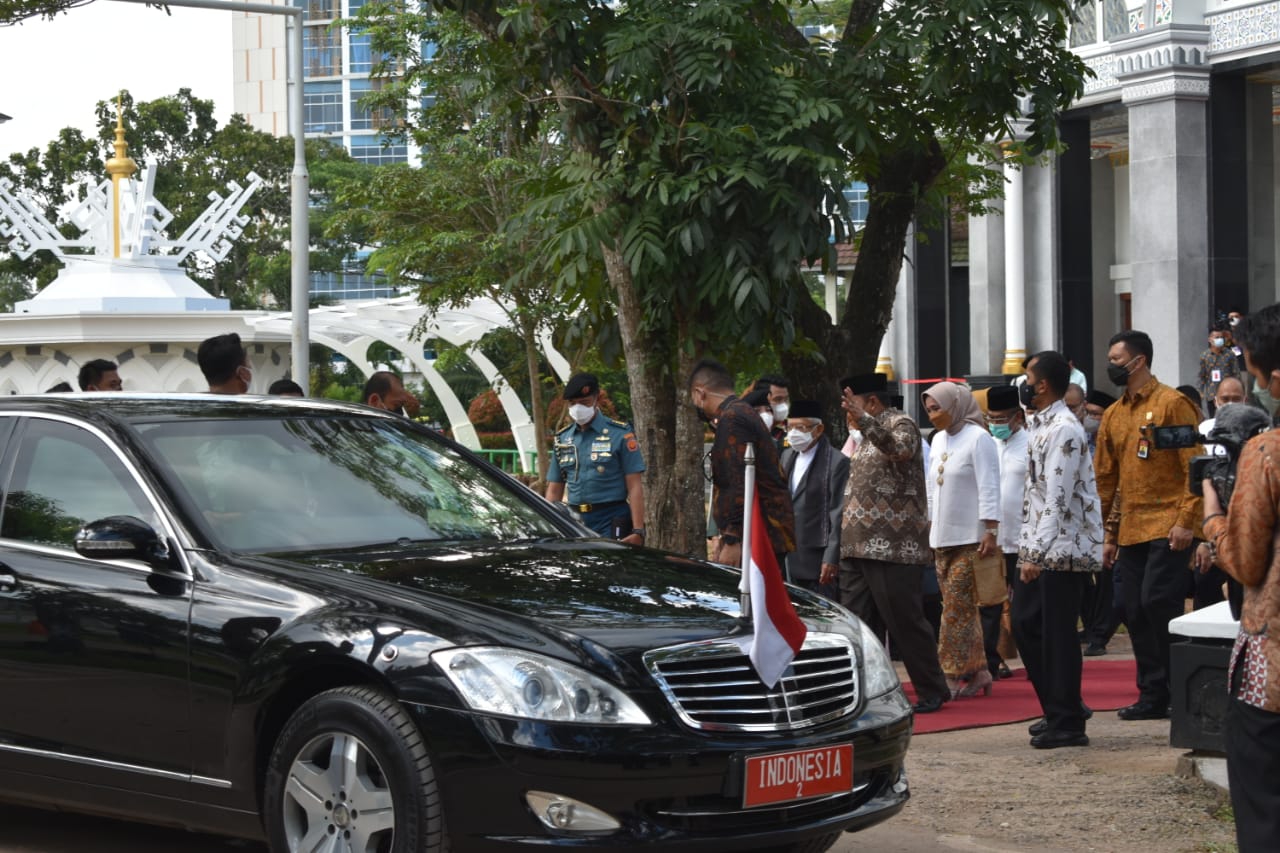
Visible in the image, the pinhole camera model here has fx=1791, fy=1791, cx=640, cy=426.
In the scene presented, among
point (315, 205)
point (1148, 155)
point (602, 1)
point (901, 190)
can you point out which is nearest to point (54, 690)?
point (602, 1)

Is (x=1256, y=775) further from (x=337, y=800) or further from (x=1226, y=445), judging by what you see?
(x=337, y=800)

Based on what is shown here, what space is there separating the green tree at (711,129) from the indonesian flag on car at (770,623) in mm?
5324

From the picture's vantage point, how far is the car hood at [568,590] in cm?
534

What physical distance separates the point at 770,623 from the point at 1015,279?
26080mm

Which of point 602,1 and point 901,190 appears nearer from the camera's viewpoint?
point 602,1

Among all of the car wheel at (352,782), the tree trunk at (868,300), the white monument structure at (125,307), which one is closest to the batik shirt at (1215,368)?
the tree trunk at (868,300)

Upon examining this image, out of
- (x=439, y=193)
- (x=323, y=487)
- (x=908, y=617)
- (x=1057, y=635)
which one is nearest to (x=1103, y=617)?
(x=908, y=617)

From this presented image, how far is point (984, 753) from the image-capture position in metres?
8.69

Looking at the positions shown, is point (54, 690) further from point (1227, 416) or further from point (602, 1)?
point (602, 1)

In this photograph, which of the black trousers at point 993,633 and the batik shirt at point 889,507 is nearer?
the batik shirt at point 889,507

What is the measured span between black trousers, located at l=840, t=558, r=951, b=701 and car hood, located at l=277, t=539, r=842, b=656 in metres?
3.50

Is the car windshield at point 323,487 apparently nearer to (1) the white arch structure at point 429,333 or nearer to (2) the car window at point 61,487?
(2) the car window at point 61,487

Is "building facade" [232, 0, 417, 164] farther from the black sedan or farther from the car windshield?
the black sedan

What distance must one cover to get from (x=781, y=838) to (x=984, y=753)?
3.57 metres
